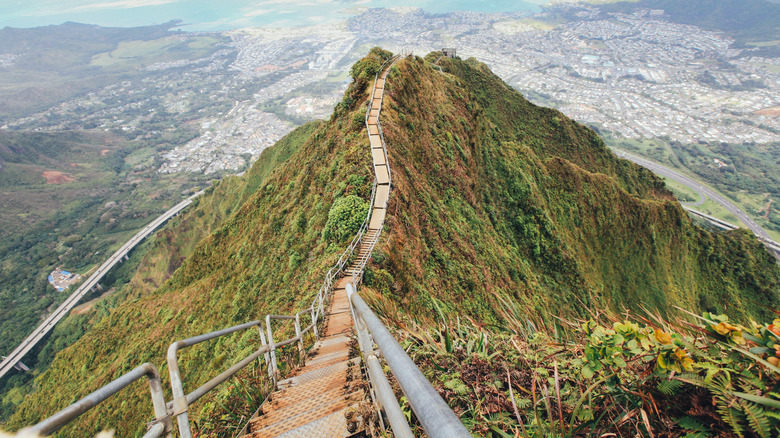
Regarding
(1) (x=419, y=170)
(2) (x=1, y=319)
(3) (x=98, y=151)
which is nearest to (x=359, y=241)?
(1) (x=419, y=170)

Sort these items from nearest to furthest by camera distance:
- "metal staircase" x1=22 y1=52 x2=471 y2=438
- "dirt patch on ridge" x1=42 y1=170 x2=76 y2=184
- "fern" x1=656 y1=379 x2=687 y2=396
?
1. "metal staircase" x1=22 y1=52 x2=471 y2=438
2. "fern" x1=656 y1=379 x2=687 y2=396
3. "dirt patch on ridge" x1=42 y1=170 x2=76 y2=184

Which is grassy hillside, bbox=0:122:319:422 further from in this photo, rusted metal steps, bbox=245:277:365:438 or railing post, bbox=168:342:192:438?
railing post, bbox=168:342:192:438

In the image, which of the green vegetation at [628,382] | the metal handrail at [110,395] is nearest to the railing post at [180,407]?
the metal handrail at [110,395]

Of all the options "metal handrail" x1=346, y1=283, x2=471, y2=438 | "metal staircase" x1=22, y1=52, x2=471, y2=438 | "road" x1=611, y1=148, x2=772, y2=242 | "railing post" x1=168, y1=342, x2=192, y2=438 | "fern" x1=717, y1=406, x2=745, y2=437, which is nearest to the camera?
"metal handrail" x1=346, y1=283, x2=471, y2=438

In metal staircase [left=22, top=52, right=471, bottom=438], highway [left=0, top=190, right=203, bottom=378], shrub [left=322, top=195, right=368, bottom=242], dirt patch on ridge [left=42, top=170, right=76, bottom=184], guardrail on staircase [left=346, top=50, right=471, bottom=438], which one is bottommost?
highway [left=0, top=190, right=203, bottom=378]

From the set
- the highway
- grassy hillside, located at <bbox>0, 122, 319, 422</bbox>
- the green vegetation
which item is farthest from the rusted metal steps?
the highway

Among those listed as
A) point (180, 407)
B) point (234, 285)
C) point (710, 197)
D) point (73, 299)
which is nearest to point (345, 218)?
point (234, 285)

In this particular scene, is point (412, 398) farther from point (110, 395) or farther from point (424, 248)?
point (424, 248)
